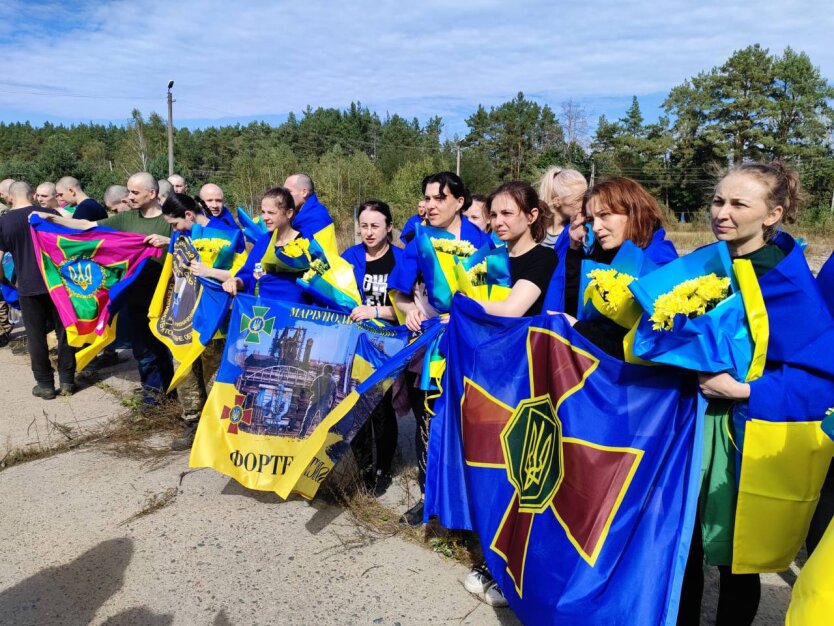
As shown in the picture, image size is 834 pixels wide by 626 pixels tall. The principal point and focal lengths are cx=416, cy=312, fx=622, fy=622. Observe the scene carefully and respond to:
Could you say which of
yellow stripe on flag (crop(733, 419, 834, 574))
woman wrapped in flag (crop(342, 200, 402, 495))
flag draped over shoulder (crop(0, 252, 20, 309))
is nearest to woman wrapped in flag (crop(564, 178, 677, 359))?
yellow stripe on flag (crop(733, 419, 834, 574))

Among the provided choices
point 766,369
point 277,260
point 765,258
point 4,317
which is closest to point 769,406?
point 766,369

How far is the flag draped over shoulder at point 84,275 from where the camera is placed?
5.82m

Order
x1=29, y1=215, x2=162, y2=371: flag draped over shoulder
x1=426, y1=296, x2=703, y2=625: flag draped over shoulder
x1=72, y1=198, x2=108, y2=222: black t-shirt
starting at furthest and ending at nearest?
x1=72, y1=198, x2=108, y2=222: black t-shirt → x1=29, y1=215, x2=162, y2=371: flag draped over shoulder → x1=426, y1=296, x2=703, y2=625: flag draped over shoulder

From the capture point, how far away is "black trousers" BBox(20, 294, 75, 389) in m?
6.36

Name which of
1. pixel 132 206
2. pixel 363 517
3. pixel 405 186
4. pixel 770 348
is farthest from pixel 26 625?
pixel 405 186

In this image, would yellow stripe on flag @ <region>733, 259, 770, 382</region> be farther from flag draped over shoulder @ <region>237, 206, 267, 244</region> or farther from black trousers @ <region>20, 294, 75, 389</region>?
black trousers @ <region>20, 294, 75, 389</region>

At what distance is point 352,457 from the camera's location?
165 inches

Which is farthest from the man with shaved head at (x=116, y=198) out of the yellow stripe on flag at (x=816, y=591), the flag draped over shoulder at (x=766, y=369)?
the yellow stripe on flag at (x=816, y=591)

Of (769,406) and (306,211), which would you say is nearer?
(769,406)

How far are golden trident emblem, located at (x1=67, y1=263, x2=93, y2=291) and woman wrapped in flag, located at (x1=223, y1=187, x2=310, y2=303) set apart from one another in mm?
2052

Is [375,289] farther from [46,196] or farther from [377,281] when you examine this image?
[46,196]

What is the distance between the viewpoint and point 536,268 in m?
3.09

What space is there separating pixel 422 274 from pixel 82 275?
13.0 feet

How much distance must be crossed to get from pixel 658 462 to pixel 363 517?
210 cm
